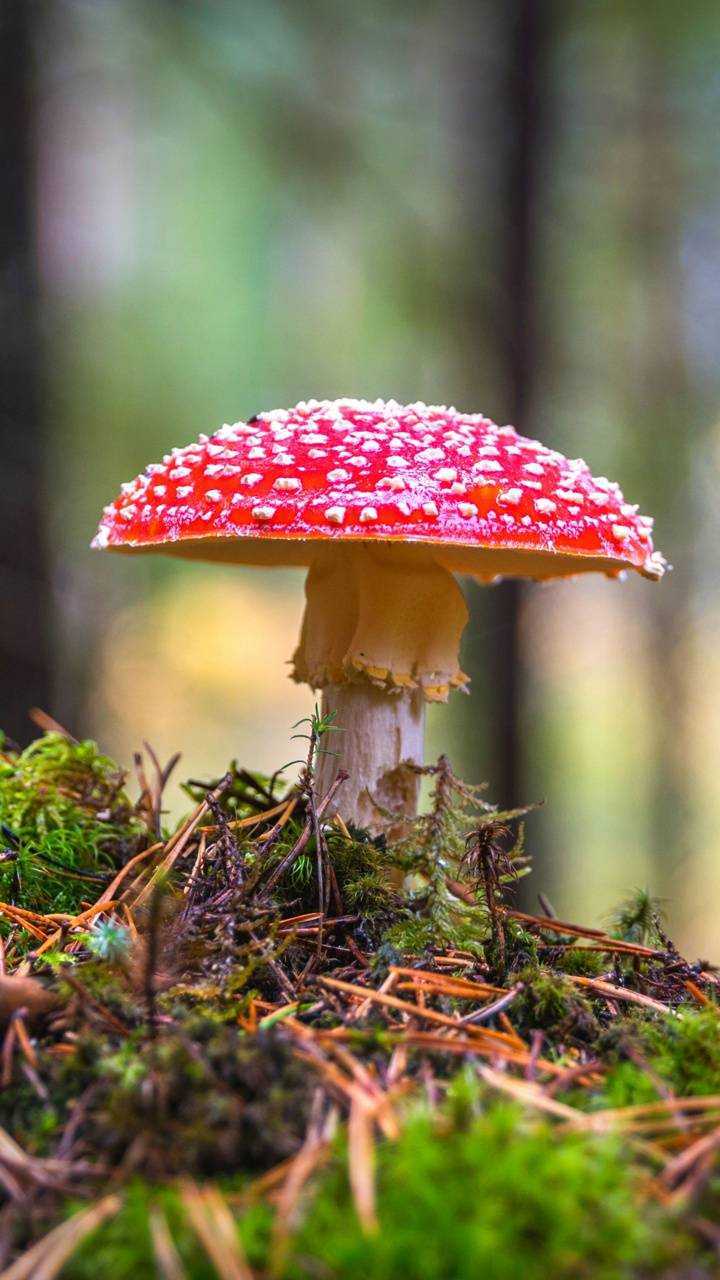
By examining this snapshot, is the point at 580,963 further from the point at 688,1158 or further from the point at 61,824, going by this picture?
the point at 61,824

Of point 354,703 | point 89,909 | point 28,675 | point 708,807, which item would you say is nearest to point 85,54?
point 28,675

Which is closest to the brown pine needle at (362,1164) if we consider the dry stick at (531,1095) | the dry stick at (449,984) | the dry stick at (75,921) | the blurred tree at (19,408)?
the dry stick at (531,1095)

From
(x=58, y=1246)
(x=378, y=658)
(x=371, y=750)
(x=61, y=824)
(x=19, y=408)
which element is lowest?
(x=58, y=1246)

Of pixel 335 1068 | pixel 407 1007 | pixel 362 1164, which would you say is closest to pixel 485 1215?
pixel 362 1164

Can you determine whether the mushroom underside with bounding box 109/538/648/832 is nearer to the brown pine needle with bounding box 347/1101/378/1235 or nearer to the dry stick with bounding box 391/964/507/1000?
the dry stick with bounding box 391/964/507/1000

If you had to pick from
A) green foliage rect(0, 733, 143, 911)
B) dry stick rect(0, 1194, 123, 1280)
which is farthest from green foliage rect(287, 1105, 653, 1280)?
green foliage rect(0, 733, 143, 911)

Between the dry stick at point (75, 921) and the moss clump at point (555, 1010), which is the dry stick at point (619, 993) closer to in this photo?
the moss clump at point (555, 1010)

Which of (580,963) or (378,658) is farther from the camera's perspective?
(378,658)
